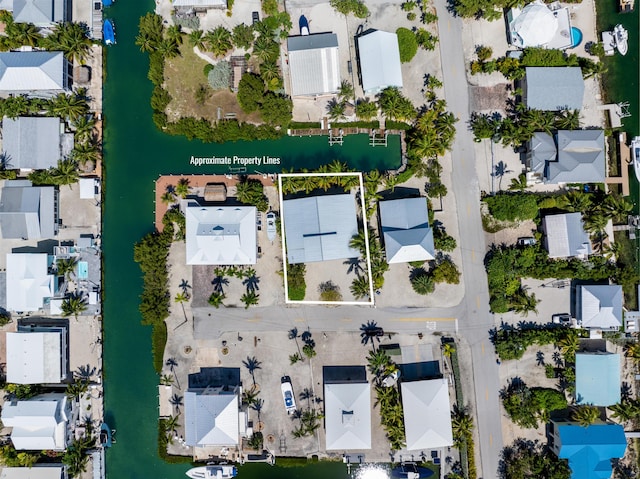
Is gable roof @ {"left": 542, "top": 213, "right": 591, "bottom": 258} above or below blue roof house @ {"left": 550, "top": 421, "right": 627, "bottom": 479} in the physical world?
above

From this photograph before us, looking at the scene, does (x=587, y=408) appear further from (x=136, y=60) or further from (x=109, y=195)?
(x=136, y=60)

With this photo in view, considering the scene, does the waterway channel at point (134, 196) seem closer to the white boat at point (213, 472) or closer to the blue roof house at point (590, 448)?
the white boat at point (213, 472)

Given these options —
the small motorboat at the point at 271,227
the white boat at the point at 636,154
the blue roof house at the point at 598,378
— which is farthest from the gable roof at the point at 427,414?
the white boat at the point at 636,154

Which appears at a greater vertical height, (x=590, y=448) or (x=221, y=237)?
(x=221, y=237)

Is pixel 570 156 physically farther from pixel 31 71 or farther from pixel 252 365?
pixel 31 71

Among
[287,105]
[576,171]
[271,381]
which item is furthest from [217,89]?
[576,171]

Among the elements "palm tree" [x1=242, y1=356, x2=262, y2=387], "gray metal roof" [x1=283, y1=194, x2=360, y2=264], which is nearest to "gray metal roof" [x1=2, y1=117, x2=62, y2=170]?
"gray metal roof" [x1=283, y1=194, x2=360, y2=264]

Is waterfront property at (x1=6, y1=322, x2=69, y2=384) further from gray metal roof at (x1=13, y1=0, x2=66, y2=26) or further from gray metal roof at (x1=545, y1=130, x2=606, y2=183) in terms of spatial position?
gray metal roof at (x1=545, y1=130, x2=606, y2=183)
